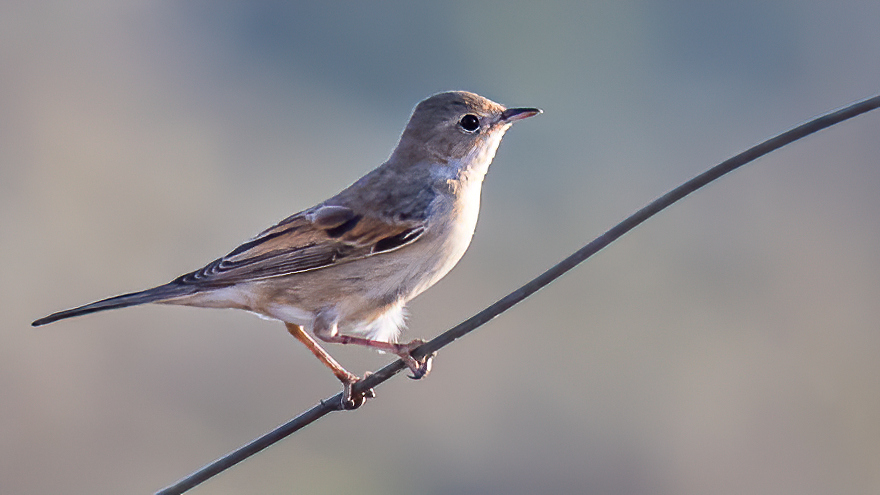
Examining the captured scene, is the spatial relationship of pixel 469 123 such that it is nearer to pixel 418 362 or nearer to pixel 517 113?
pixel 517 113

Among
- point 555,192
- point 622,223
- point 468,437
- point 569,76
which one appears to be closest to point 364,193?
point 622,223

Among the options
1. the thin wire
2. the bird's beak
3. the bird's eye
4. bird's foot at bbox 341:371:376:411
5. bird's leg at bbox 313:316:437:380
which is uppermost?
the bird's eye

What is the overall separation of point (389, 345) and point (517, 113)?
5.26ft

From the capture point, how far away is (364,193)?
4660 mm

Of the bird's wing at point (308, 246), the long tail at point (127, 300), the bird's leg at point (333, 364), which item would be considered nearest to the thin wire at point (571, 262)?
the long tail at point (127, 300)

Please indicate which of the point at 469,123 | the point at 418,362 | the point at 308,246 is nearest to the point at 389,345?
the point at 418,362

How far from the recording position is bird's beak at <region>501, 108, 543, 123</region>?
4.73 meters

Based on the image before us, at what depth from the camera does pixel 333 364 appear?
14.1 ft

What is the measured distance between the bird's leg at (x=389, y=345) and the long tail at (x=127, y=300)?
0.63 m

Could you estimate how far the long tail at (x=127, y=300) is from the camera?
3.20 metres

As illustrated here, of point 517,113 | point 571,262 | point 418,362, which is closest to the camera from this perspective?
point 571,262

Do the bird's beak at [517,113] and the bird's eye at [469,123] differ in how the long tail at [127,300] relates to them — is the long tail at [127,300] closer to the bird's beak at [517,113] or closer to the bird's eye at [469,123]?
the bird's eye at [469,123]

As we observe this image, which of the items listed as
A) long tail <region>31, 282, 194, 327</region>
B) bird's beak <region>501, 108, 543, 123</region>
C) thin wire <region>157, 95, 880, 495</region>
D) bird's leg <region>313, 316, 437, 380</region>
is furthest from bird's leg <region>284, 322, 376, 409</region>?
bird's beak <region>501, 108, 543, 123</region>

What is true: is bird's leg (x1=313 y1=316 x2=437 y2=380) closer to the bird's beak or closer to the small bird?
the small bird
